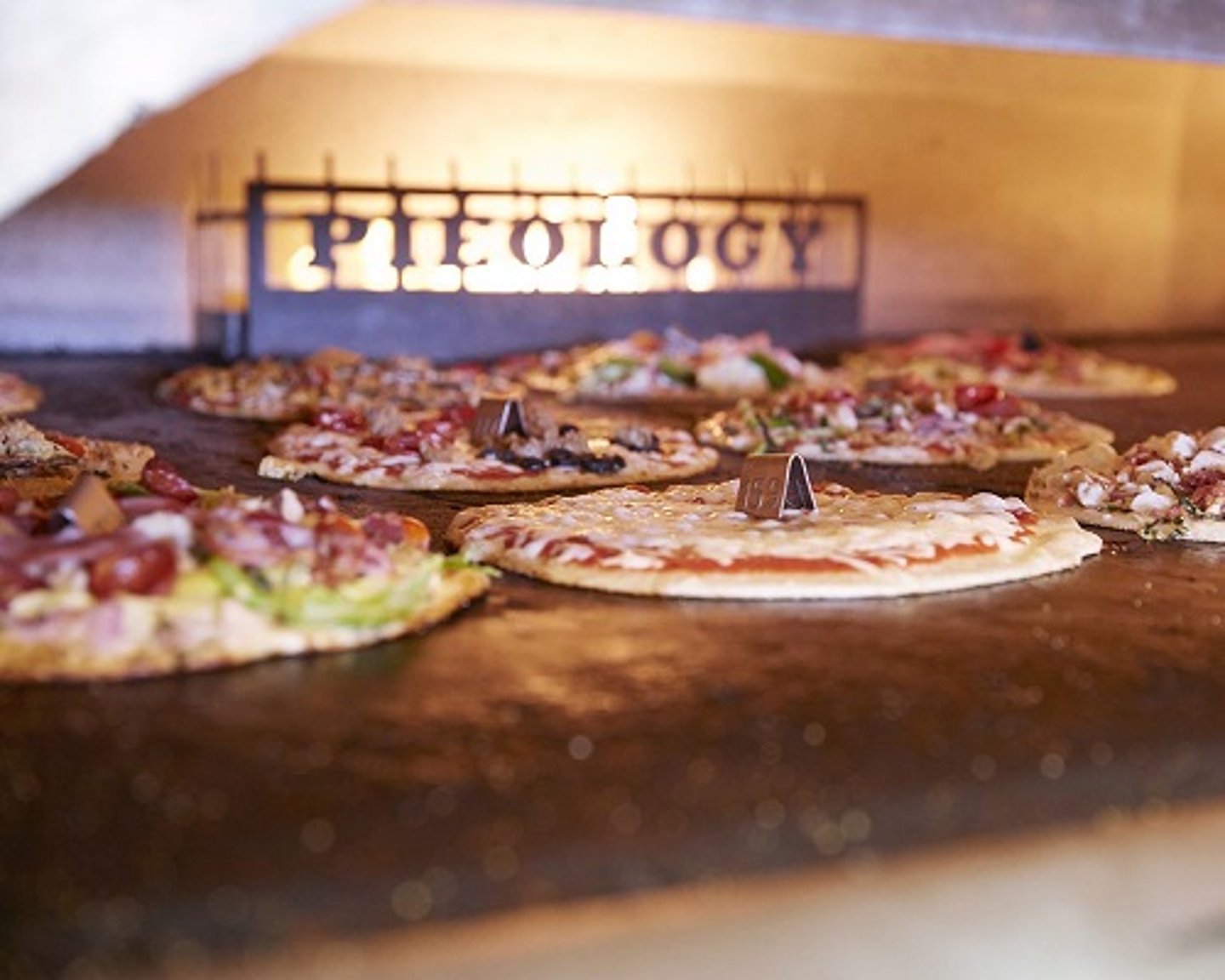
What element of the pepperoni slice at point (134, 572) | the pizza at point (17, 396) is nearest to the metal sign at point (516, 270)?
the pizza at point (17, 396)

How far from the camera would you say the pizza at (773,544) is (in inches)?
169

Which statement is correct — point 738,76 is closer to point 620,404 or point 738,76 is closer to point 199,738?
point 620,404

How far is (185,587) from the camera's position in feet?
11.7

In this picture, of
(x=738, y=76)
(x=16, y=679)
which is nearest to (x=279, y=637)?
(x=16, y=679)

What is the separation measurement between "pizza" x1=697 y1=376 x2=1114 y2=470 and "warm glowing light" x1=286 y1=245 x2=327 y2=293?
337cm

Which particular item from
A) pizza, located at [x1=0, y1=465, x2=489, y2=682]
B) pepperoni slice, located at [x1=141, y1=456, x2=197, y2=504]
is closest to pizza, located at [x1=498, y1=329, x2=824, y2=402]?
pepperoni slice, located at [x1=141, y1=456, x2=197, y2=504]

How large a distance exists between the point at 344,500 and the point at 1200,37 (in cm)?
393

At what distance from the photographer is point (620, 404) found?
8.55 metres

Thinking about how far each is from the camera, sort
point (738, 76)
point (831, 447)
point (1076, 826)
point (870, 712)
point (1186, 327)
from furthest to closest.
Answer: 1. point (1186, 327)
2. point (738, 76)
3. point (831, 447)
4. point (870, 712)
5. point (1076, 826)

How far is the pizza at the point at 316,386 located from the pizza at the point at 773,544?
2.70 m

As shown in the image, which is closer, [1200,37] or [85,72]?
[85,72]

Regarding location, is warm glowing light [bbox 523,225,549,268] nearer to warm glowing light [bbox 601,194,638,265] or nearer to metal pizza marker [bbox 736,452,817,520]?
warm glowing light [bbox 601,194,638,265]

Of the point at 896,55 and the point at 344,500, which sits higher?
the point at 896,55

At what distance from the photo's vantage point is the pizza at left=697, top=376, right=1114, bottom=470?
6809mm
